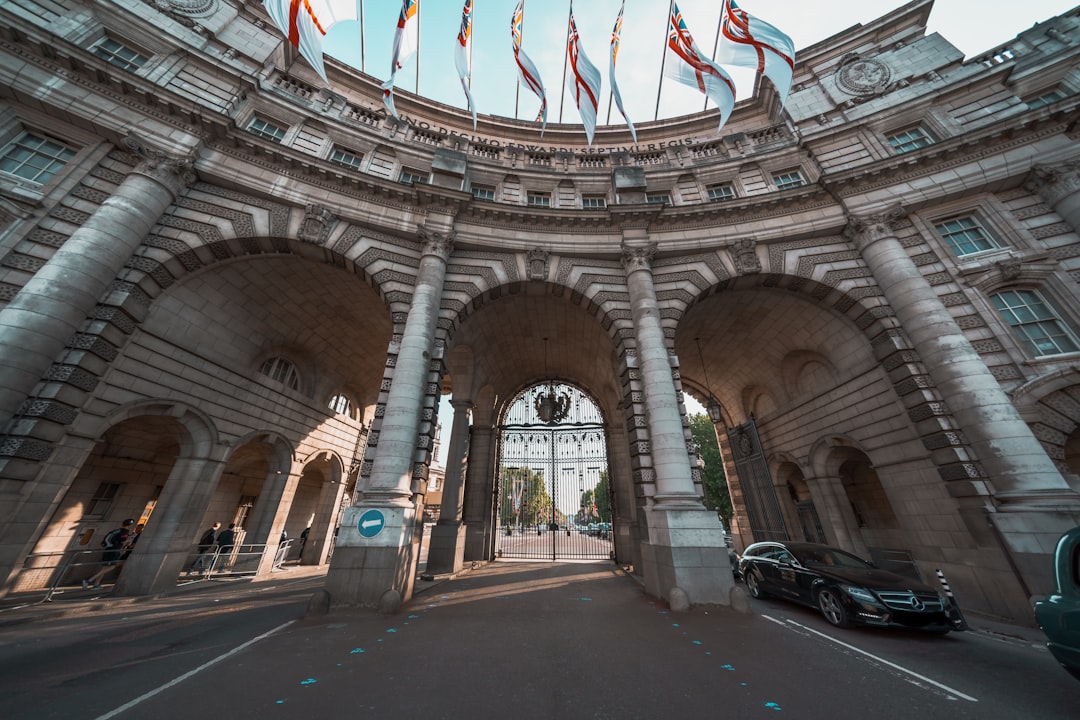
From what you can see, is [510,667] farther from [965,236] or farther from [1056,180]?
[1056,180]

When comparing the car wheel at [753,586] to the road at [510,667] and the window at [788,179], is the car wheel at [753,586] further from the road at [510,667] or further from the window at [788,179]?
the window at [788,179]

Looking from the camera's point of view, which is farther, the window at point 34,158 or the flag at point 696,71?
the flag at point 696,71

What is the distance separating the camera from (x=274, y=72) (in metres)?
15.5

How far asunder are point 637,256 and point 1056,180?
12.8 m

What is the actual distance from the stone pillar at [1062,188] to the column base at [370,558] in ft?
69.3

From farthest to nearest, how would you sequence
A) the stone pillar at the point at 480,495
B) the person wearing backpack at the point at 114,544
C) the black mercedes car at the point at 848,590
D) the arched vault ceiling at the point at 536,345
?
the stone pillar at the point at 480,495 → the arched vault ceiling at the point at 536,345 → the person wearing backpack at the point at 114,544 → the black mercedes car at the point at 848,590

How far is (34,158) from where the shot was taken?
10.2 metres

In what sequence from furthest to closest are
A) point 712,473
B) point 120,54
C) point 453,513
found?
1. point 712,473
2. point 453,513
3. point 120,54

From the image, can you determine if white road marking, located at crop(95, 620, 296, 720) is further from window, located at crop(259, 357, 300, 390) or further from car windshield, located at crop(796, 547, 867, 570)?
car windshield, located at crop(796, 547, 867, 570)

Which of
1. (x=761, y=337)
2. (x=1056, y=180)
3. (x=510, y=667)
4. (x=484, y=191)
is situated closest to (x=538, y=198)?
(x=484, y=191)

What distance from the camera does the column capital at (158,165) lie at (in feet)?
34.6

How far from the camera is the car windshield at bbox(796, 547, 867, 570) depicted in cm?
834

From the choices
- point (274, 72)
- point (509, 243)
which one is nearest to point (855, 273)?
point (509, 243)

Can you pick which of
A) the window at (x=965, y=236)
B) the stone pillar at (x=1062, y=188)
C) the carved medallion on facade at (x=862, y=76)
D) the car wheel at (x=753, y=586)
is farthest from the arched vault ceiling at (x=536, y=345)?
the carved medallion on facade at (x=862, y=76)
